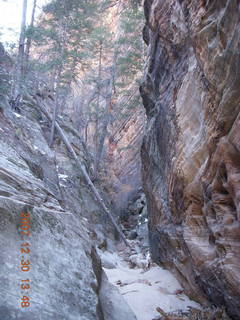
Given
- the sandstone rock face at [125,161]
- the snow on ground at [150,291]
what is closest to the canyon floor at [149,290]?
the snow on ground at [150,291]

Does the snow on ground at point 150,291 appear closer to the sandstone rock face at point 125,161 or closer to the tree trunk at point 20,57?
the tree trunk at point 20,57

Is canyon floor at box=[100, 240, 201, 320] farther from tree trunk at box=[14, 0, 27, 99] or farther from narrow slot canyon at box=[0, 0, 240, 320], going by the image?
tree trunk at box=[14, 0, 27, 99]

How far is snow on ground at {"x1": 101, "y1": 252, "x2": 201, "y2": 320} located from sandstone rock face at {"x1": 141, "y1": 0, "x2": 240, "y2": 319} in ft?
0.97

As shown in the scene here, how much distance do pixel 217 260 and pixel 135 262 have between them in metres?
5.87

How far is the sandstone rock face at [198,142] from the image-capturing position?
3.97 meters

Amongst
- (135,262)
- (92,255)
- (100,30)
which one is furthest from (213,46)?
(100,30)

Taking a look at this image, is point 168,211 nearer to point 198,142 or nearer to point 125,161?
point 198,142

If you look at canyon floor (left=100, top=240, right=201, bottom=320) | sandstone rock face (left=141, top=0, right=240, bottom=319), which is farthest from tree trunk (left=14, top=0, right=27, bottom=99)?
canyon floor (left=100, top=240, right=201, bottom=320)

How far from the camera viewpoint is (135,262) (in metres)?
10.2

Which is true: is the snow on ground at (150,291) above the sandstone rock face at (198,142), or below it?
below
